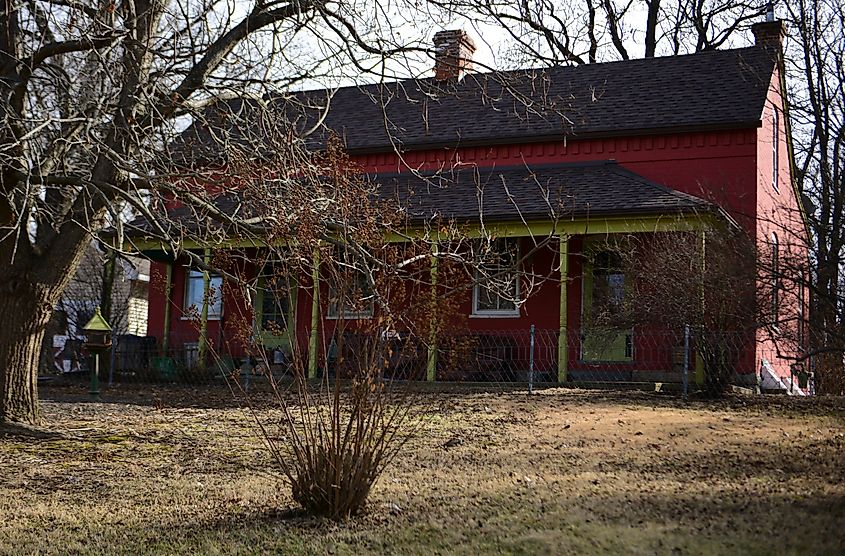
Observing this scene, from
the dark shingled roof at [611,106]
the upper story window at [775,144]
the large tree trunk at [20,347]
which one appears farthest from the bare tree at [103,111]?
the upper story window at [775,144]

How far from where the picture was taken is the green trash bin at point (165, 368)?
19.4 m

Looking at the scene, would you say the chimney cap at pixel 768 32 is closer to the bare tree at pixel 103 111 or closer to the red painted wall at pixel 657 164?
the red painted wall at pixel 657 164

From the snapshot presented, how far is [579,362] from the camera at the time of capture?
18.4 m

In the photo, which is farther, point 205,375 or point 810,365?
point 205,375

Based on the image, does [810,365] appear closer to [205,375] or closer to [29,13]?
[205,375]

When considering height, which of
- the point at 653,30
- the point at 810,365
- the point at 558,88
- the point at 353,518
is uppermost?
the point at 653,30

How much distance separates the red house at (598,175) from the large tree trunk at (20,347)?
5.50 metres

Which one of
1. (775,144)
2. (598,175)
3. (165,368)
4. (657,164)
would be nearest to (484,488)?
(598,175)

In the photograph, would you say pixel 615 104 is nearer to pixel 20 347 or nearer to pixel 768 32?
pixel 768 32

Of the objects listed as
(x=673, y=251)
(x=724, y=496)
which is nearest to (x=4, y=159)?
(x=724, y=496)

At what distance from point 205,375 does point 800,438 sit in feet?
42.4

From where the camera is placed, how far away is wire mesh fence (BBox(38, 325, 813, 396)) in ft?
45.9

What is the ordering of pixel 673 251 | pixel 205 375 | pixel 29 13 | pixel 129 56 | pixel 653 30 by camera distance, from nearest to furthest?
pixel 129 56
pixel 29 13
pixel 673 251
pixel 205 375
pixel 653 30

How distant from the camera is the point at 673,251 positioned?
565 inches
